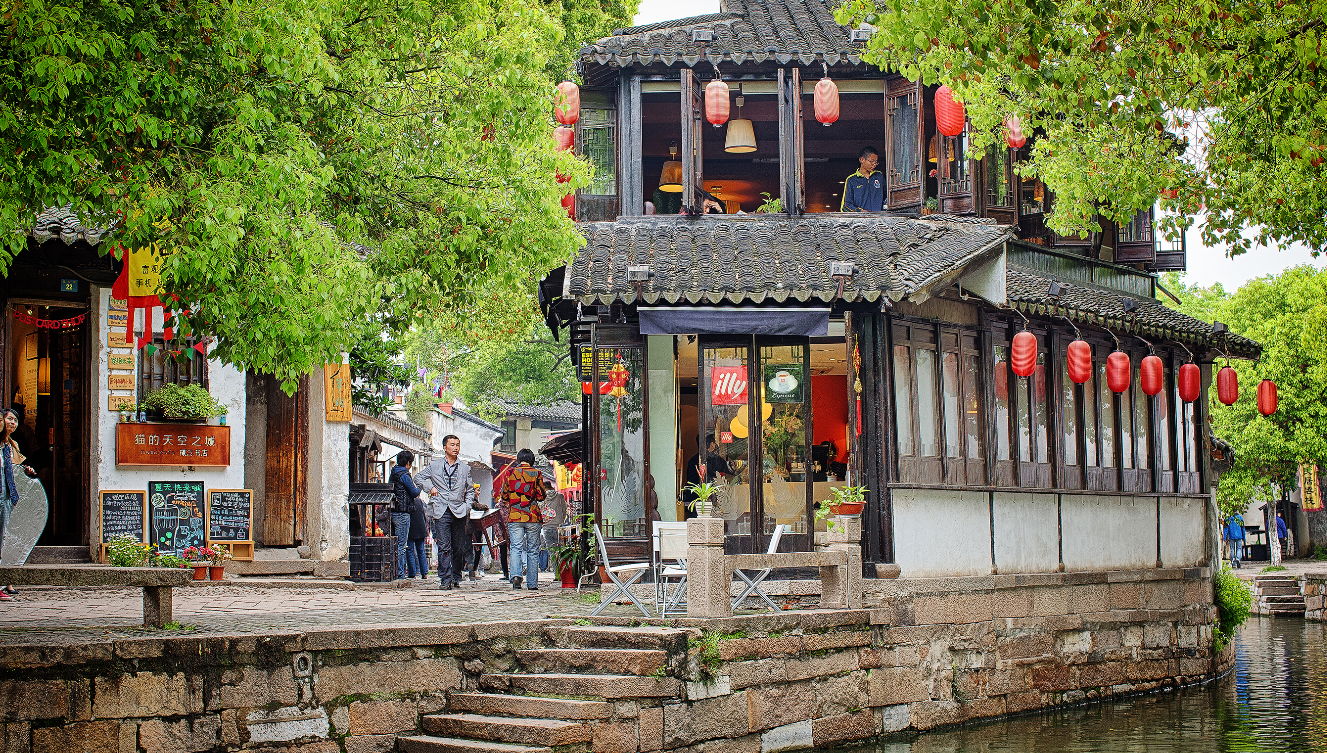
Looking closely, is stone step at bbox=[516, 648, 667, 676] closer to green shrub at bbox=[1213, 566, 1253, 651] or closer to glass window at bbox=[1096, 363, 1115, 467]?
glass window at bbox=[1096, 363, 1115, 467]

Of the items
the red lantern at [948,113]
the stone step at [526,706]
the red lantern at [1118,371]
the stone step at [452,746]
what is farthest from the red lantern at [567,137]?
the stone step at [452,746]

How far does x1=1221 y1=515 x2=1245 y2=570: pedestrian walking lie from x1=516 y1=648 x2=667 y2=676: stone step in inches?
1165

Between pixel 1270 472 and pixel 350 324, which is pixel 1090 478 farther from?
pixel 1270 472

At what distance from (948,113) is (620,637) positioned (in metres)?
8.09

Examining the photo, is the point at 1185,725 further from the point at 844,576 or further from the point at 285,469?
the point at 285,469

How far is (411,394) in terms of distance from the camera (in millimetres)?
36188

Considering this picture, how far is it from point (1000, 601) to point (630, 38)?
8.22m

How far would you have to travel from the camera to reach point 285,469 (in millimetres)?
17484

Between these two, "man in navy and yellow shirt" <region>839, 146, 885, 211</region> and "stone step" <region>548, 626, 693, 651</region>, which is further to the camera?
"man in navy and yellow shirt" <region>839, 146, 885, 211</region>

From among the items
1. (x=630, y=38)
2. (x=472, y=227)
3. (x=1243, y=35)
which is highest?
(x=630, y=38)

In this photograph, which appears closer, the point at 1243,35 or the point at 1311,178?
the point at 1243,35

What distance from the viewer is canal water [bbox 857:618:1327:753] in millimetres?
12258

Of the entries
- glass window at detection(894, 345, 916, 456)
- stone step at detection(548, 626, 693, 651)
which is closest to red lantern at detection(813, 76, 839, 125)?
glass window at detection(894, 345, 916, 456)

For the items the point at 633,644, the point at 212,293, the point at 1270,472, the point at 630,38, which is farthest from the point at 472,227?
the point at 1270,472
